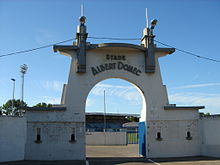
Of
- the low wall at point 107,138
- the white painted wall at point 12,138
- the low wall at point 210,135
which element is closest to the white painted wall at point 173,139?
the low wall at point 210,135

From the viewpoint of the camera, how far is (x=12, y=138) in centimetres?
1270

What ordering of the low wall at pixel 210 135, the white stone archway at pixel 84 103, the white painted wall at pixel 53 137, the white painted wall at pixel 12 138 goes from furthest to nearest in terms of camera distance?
1. the low wall at pixel 210 135
2. the white stone archway at pixel 84 103
3. the white painted wall at pixel 53 137
4. the white painted wall at pixel 12 138

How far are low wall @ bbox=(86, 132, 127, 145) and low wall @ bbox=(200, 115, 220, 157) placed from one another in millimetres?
11350

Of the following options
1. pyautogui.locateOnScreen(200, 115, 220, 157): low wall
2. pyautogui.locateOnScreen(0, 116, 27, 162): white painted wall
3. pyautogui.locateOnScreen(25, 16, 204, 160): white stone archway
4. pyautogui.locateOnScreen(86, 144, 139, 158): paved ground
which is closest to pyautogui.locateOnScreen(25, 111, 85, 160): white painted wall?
pyautogui.locateOnScreen(25, 16, 204, 160): white stone archway

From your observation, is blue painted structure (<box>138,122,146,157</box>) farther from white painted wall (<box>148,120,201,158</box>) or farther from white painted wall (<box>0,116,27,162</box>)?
white painted wall (<box>0,116,27,162</box>)

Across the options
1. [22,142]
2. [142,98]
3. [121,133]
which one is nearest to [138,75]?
[142,98]

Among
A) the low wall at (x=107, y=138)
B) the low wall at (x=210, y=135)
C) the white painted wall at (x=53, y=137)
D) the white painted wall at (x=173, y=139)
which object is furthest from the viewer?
the low wall at (x=107, y=138)

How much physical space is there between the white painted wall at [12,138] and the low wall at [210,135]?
1034 cm

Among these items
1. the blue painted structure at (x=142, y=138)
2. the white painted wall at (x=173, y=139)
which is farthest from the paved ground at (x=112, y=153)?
the white painted wall at (x=173, y=139)

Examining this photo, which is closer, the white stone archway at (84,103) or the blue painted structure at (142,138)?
the white stone archway at (84,103)

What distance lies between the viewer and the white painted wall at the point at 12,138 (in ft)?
40.5

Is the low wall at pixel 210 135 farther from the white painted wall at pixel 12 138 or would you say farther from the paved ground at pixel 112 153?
the white painted wall at pixel 12 138

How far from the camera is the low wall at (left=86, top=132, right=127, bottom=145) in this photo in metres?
24.7

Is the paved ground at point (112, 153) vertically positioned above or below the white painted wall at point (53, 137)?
below
